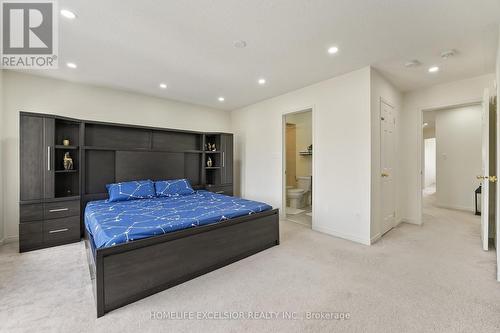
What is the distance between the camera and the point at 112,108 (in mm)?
4043

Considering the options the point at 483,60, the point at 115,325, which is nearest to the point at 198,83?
the point at 115,325

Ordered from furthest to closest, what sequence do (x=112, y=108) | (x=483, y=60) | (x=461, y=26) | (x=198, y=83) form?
(x=112, y=108)
(x=198, y=83)
(x=483, y=60)
(x=461, y=26)

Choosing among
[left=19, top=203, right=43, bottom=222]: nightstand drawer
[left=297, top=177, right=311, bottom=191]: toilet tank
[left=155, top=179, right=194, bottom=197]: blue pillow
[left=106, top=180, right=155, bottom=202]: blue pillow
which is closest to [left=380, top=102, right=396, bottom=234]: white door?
[left=297, top=177, right=311, bottom=191]: toilet tank

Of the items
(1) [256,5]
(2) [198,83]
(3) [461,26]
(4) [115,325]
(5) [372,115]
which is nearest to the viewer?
(4) [115,325]

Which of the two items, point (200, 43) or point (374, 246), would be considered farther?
point (374, 246)

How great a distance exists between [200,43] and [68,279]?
2.97 meters

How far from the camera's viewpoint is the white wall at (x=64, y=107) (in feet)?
10.5

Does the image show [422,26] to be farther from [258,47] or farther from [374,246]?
[374,246]

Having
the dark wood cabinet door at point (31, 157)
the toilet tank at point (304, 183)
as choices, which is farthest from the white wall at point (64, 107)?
the toilet tank at point (304, 183)

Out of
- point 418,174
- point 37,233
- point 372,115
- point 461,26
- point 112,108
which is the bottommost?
point 37,233

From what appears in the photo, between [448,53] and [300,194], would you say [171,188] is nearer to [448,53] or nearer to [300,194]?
[300,194]

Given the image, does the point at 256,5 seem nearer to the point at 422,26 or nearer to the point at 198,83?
the point at 422,26

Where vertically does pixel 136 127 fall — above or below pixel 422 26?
below

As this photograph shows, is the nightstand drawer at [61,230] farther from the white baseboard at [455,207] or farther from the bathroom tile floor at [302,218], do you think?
the white baseboard at [455,207]
